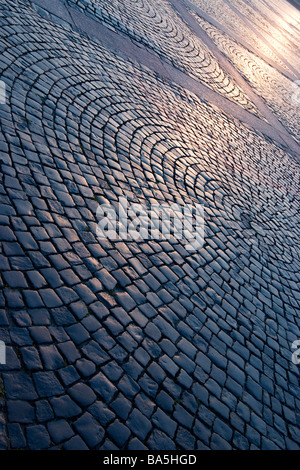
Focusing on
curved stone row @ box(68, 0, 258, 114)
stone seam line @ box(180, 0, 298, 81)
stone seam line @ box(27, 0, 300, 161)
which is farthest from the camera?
stone seam line @ box(180, 0, 298, 81)

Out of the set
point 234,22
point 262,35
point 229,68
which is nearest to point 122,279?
point 229,68

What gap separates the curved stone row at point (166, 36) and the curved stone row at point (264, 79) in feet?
4.80

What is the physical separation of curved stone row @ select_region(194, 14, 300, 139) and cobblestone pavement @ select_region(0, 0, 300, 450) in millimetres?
5495

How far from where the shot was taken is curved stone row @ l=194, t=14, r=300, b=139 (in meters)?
10.8

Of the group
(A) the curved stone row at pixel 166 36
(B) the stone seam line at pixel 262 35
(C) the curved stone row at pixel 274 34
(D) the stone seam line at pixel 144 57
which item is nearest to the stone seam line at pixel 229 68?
(A) the curved stone row at pixel 166 36

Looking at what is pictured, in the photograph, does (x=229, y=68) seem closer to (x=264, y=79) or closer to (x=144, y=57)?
(x=264, y=79)

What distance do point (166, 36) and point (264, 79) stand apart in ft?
14.6

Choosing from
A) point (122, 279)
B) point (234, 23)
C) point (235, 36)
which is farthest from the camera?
point (234, 23)

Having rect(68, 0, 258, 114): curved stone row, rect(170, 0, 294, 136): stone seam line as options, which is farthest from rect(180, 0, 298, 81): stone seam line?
rect(68, 0, 258, 114): curved stone row

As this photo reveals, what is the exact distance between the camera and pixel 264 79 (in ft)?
38.8

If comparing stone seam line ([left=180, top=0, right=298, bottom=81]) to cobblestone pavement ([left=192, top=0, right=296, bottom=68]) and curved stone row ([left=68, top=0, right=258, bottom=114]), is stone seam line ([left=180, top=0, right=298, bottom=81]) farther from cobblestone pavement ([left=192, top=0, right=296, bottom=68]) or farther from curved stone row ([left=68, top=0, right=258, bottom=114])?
curved stone row ([left=68, top=0, right=258, bottom=114])

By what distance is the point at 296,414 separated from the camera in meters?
3.38

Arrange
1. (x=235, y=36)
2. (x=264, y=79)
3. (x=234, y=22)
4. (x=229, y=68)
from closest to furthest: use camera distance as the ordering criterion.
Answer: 1. (x=229, y=68)
2. (x=264, y=79)
3. (x=235, y=36)
4. (x=234, y=22)

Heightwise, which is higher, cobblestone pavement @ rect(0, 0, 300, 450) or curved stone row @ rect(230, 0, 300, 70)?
curved stone row @ rect(230, 0, 300, 70)
